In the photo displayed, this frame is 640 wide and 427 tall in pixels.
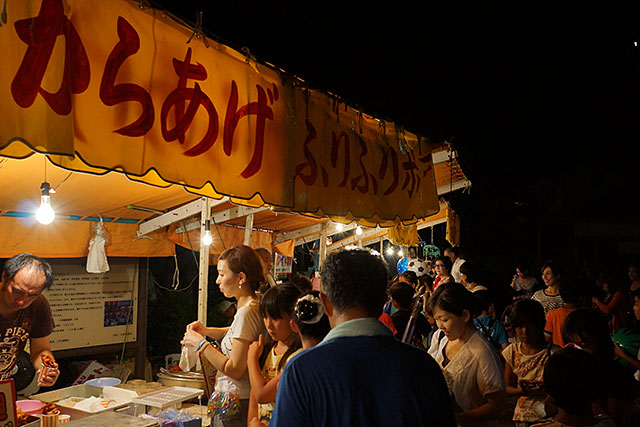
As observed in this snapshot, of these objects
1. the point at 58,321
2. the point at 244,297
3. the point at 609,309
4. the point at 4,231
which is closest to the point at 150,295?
the point at 58,321

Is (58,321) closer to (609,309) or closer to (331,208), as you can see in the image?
(331,208)

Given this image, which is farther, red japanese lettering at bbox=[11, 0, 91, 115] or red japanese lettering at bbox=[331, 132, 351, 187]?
red japanese lettering at bbox=[331, 132, 351, 187]

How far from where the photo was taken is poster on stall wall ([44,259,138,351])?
6750 millimetres

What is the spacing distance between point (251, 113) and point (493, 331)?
12.4ft

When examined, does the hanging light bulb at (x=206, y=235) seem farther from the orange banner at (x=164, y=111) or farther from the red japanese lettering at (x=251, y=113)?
the red japanese lettering at (x=251, y=113)

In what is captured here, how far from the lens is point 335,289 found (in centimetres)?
196

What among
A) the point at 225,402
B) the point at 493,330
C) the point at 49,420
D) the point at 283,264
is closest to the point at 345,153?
the point at 225,402

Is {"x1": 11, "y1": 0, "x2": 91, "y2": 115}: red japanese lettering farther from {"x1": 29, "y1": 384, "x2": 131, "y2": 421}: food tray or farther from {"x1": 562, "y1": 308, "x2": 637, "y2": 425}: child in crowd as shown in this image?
{"x1": 562, "y1": 308, "x2": 637, "y2": 425}: child in crowd

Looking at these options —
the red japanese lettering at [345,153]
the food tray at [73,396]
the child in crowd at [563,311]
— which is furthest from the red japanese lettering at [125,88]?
the child in crowd at [563,311]

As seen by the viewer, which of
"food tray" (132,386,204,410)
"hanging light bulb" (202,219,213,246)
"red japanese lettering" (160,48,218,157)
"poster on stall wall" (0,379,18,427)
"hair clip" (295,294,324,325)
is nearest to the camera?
"red japanese lettering" (160,48,218,157)

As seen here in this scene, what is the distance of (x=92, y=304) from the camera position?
712 cm

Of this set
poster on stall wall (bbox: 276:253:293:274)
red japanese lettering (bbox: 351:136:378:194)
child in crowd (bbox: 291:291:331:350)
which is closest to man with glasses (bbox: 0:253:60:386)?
child in crowd (bbox: 291:291:331:350)

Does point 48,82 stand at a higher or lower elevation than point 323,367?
higher

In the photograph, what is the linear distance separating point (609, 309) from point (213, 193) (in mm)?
6557
